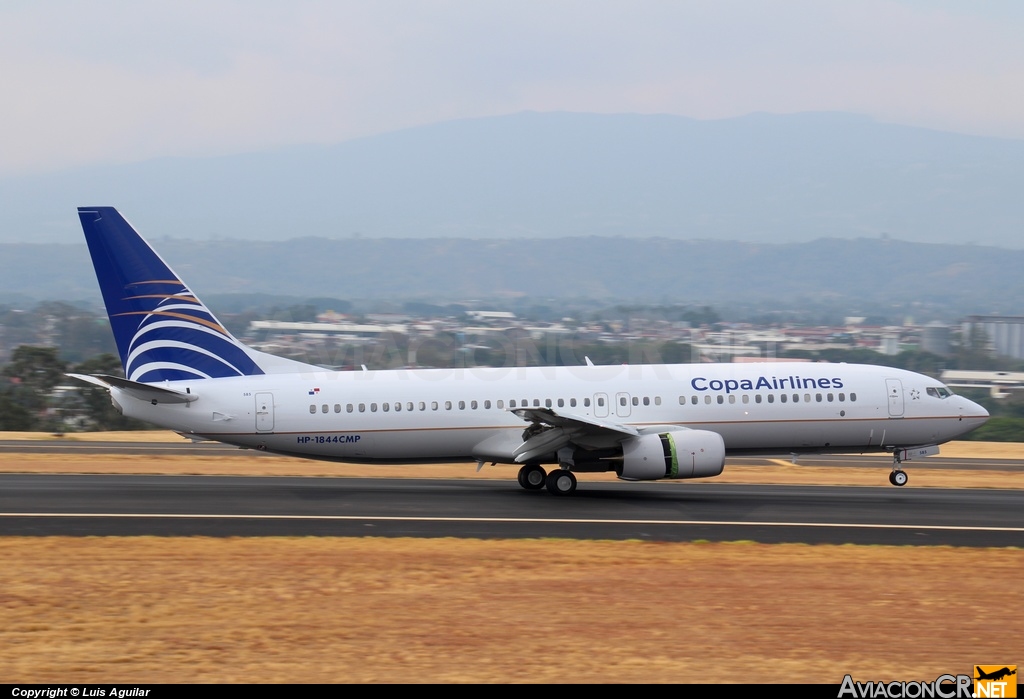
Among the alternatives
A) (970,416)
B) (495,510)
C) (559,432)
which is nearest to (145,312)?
(495,510)

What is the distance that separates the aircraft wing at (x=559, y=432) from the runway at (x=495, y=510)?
1054 millimetres

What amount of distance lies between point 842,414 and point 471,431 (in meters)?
8.77

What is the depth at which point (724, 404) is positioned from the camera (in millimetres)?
25797

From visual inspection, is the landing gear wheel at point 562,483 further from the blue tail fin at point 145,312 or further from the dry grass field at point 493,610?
the blue tail fin at point 145,312

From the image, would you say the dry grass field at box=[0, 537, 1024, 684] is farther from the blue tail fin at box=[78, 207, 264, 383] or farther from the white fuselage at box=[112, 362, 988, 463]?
the blue tail fin at box=[78, 207, 264, 383]

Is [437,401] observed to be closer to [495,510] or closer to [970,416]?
[495,510]

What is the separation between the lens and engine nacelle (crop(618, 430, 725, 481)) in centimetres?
2375

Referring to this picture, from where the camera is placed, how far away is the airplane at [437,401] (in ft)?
81.7

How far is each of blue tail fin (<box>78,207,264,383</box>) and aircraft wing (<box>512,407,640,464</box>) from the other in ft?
22.9

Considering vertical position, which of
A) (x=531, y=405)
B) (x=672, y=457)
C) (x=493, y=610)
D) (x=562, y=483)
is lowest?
(x=493, y=610)

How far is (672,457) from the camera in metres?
23.7

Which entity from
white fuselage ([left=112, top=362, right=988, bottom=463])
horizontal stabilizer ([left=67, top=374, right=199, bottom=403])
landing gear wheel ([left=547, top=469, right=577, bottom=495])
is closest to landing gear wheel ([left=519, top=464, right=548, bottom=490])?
white fuselage ([left=112, top=362, right=988, bottom=463])

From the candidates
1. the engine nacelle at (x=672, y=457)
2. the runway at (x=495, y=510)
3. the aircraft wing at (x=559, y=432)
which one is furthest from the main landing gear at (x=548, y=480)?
the engine nacelle at (x=672, y=457)

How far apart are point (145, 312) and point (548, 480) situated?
9954 mm
